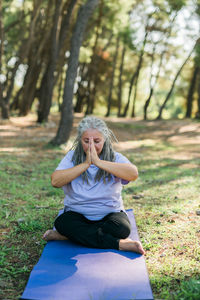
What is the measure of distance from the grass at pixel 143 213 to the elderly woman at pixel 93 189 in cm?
43

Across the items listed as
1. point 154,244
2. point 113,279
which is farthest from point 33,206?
point 113,279

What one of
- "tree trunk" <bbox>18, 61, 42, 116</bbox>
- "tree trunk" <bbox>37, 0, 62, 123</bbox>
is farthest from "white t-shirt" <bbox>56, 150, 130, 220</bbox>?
"tree trunk" <bbox>18, 61, 42, 116</bbox>

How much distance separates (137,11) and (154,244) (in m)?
21.4

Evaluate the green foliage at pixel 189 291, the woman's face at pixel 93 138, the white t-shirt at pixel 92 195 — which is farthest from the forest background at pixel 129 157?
the woman's face at pixel 93 138

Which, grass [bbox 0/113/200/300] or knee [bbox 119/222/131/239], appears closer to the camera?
grass [bbox 0/113/200/300]

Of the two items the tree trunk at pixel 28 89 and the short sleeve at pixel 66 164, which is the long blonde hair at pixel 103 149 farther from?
the tree trunk at pixel 28 89

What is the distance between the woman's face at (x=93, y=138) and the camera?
3.39 m

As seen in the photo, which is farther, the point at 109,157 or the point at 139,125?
the point at 139,125

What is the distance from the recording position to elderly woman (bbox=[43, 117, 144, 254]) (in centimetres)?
322

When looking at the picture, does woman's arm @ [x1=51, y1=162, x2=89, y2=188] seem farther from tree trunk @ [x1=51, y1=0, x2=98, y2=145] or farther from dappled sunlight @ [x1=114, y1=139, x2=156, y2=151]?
dappled sunlight @ [x1=114, y1=139, x2=156, y2=151]

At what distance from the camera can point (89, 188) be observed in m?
3.41

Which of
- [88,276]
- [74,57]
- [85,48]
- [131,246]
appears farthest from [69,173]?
[85,48]

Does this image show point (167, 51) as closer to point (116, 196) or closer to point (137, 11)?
point (137, 11)

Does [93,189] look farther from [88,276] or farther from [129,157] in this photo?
[129,157]
